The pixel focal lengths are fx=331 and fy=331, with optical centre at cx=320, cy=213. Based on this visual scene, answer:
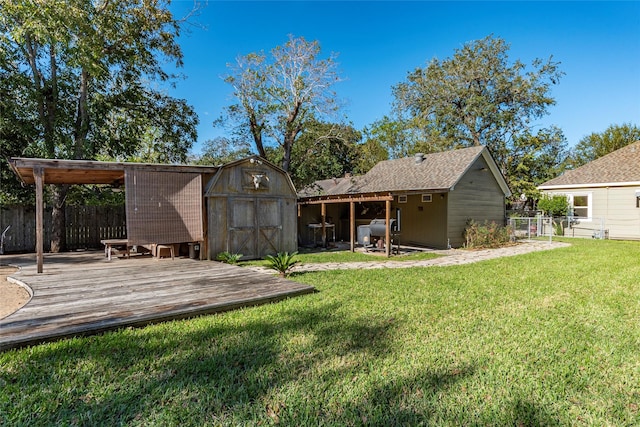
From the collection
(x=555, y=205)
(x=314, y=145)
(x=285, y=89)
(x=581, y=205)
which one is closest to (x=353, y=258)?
(x=314, y=145)

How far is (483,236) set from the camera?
12969mm

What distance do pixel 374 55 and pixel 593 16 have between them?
9.42m

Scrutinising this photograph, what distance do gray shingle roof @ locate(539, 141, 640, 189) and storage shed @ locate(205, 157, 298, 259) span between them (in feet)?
49.5

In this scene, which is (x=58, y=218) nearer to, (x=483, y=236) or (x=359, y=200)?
(x=359, y=200)

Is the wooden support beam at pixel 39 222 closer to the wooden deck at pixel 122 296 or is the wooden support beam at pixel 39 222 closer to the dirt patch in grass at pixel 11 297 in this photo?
the wooden deck at pixel 122 296

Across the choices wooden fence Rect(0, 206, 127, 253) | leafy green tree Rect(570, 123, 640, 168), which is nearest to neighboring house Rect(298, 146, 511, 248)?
wooden fence Rect(0, 206, 127, 253)

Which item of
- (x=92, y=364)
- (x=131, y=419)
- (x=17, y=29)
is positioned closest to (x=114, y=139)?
(x=17, y=29)

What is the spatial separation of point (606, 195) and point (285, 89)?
15595 millimetres

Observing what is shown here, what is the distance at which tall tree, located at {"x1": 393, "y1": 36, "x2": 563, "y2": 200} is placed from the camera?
24203 mm

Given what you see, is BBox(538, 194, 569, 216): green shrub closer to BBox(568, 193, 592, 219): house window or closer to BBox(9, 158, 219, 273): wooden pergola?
BBox(568, 193, 592, 219): house window

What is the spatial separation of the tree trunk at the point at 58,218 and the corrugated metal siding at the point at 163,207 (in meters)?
5.22

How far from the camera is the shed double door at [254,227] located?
9.67m

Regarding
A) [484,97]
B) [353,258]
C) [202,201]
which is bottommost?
[353,258]

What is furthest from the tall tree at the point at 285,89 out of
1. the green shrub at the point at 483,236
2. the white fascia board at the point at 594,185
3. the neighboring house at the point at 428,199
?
the white fascia board at the point at 594,185
